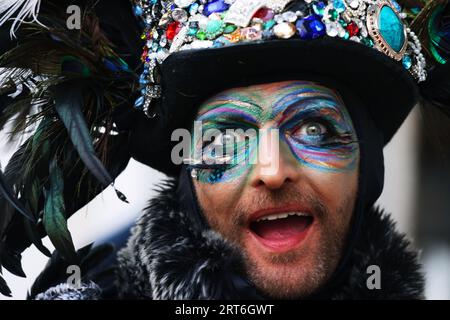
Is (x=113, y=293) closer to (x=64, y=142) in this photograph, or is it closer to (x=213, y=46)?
(x=64, y=142)

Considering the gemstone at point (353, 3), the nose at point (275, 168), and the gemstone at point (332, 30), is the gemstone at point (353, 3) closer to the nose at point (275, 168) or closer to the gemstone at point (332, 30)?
the gemstone at point (332, 30)

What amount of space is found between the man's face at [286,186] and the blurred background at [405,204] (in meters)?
0.91

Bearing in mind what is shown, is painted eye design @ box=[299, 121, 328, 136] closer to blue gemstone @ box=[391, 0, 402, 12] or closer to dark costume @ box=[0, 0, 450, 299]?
dark costume @ box=[0, 0, 450, 299]

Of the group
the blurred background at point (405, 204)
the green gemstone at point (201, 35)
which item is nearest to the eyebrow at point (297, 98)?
the green gemstone at point (201, 35)

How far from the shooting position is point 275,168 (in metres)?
1.97

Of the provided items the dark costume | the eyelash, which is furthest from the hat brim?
the eyelash

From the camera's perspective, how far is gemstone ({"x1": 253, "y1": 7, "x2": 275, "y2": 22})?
1.97 m

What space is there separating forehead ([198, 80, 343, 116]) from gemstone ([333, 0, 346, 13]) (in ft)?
0.69

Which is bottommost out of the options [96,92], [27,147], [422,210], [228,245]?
[228,245]

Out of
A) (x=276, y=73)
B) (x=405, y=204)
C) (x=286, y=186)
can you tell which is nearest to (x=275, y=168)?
(x=286, y=186)

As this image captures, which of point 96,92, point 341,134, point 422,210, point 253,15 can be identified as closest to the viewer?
point 253,15
